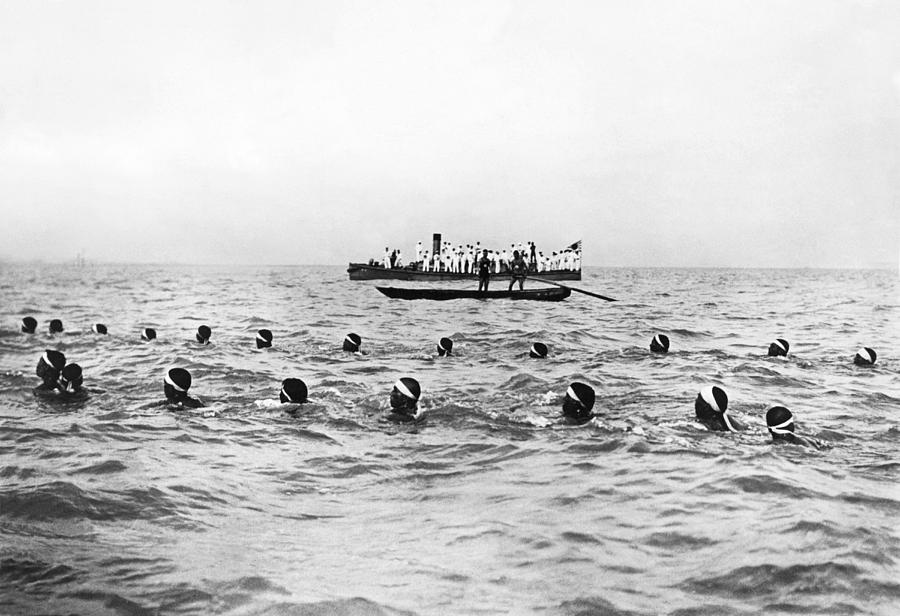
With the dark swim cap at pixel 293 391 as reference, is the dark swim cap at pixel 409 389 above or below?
above

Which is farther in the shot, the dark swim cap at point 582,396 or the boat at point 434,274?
the boat at point 434,274

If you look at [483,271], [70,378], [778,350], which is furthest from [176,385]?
[483,271]

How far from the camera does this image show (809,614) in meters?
5.07

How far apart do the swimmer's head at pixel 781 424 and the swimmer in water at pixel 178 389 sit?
9552mm

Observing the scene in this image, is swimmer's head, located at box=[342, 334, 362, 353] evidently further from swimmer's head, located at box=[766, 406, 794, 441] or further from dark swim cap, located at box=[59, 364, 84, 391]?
swimmer's head, located at box=[766, 406, 794, 441]

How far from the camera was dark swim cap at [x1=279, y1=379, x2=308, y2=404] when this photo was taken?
12.6m

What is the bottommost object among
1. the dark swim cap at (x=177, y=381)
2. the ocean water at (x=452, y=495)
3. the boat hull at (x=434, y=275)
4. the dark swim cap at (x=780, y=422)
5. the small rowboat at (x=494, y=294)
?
the ocean water at (x=452, y=495)

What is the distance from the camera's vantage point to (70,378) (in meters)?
13.8

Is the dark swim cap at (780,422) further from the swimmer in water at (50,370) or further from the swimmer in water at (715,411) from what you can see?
the swimmer in water at (50,370)

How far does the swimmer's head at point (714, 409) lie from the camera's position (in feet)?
34.9

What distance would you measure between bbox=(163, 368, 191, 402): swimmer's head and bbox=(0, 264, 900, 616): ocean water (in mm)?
385

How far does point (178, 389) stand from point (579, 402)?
7219 mm

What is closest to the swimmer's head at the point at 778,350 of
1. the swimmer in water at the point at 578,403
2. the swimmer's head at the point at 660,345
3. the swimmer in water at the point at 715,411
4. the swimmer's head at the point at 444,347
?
the swimmer's head at the point at 660,345

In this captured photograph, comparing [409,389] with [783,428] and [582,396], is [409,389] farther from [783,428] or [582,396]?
[783,428]
